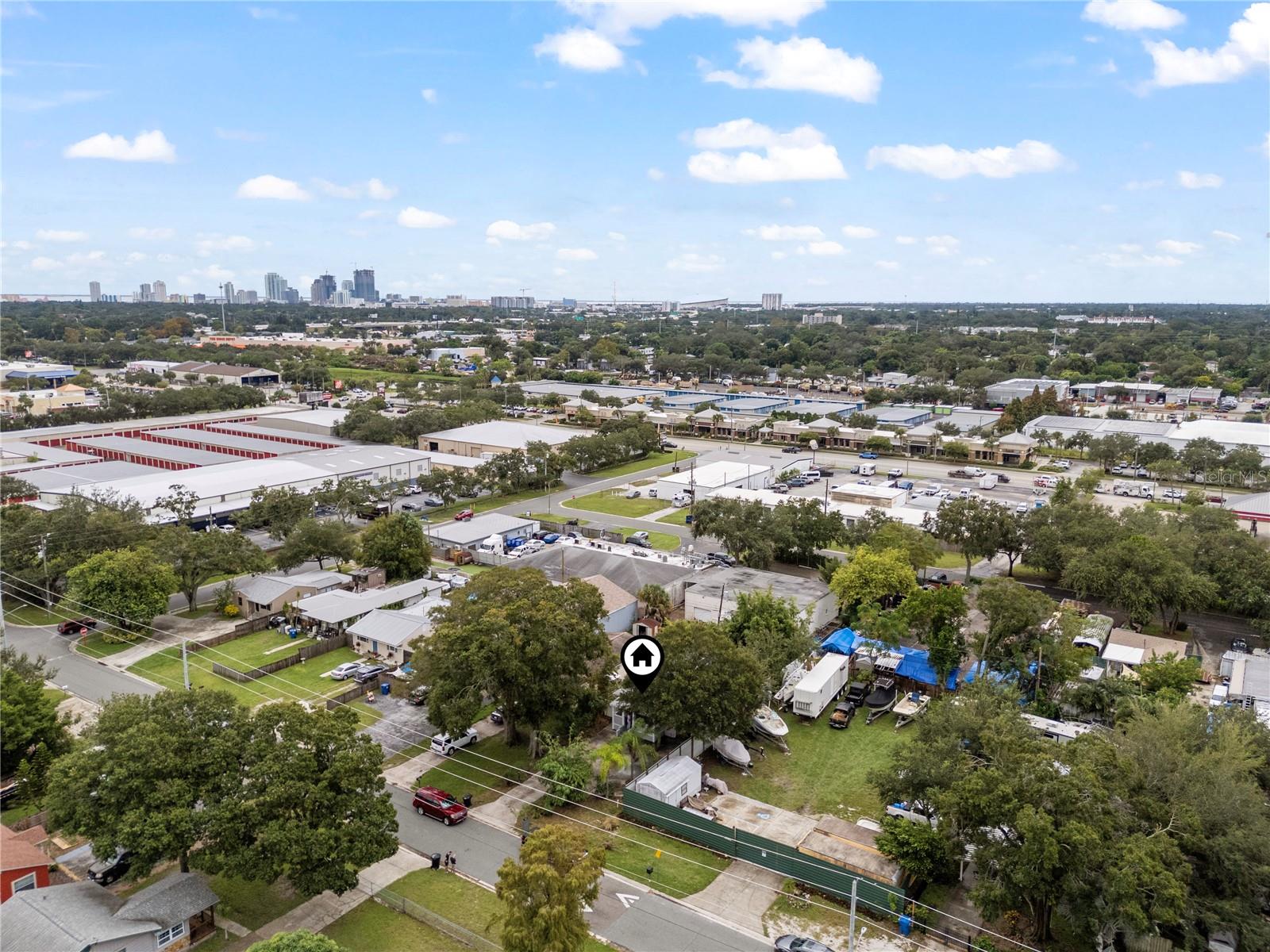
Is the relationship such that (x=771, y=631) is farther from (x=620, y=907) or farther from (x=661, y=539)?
(x=661, y=539)

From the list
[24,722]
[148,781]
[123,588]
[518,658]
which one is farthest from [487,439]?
[148,781]

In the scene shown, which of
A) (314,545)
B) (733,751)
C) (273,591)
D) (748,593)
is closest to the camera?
(733,751)

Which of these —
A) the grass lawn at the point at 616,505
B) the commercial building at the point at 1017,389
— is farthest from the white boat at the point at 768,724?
the commercial building at the point at 1017,389

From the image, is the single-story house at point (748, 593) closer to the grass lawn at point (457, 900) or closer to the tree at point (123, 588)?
the grass lawn at point (457, 900)

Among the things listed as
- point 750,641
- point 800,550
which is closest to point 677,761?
point 750,641

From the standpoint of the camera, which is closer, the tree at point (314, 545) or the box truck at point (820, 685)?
the box truck at point (820, 685)

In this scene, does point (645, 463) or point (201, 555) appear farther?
point (645, 463)
